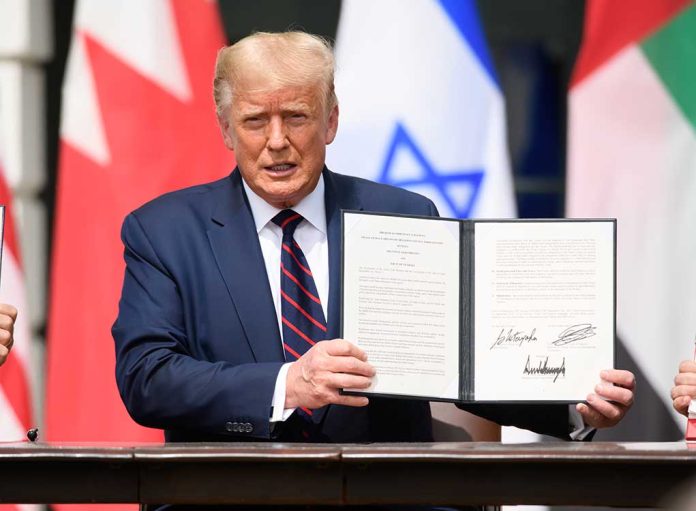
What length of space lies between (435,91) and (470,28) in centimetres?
23

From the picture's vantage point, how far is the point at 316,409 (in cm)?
268

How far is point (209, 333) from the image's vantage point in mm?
2730

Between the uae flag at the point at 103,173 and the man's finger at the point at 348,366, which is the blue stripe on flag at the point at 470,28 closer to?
the uae flag at the point at 103,173

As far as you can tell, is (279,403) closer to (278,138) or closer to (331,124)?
(278,138)

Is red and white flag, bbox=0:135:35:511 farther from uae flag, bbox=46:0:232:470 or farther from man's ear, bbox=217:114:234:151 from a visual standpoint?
man's ear, bbox=217:114:234:151

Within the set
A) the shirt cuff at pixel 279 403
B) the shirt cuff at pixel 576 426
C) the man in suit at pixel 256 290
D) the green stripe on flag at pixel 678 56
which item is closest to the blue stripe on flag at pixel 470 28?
the green stripe on flag at pixel 678 56

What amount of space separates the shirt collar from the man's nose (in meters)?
0.16

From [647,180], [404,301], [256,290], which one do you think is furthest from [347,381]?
[647,180]

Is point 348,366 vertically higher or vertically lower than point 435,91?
lower

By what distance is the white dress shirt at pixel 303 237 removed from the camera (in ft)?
9.21

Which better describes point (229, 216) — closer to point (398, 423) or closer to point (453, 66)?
point (398, 423)

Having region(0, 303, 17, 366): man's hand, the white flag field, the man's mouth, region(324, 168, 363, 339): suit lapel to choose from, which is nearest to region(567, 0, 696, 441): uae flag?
the white flag field

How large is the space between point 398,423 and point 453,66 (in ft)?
4.75

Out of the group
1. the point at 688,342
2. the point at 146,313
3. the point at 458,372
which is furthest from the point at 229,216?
the point at 688,342
